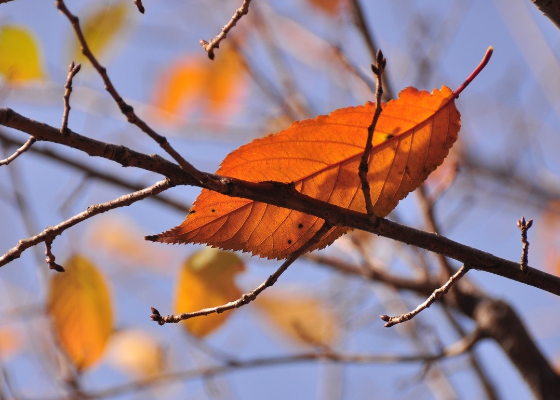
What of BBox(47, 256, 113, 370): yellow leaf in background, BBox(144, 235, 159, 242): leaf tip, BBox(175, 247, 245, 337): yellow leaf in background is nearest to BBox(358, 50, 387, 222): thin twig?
BBox(144, 235, 159, 242): leaf tip

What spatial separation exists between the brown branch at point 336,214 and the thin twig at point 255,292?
1.2 inches

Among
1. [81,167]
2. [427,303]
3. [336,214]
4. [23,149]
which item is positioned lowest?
[427,303]

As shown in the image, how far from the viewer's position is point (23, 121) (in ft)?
1.78

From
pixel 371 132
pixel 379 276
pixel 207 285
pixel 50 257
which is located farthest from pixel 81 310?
pixel 371 132

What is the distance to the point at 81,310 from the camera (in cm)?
128

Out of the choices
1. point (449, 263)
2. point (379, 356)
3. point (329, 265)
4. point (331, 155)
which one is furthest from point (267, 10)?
point (331, 155)

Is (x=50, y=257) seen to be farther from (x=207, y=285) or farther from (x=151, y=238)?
(x=207, y=285)

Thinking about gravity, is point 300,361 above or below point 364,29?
below

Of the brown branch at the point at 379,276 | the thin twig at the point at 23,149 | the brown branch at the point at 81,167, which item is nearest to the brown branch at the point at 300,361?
the brown branch at the point at 379,276

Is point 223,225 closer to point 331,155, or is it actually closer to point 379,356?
point 331,155

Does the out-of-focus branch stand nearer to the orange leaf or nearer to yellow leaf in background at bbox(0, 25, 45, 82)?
the orange leaf

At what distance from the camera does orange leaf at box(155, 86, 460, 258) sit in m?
0.67

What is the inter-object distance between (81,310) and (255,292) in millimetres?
758

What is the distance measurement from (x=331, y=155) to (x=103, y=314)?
80 cm
